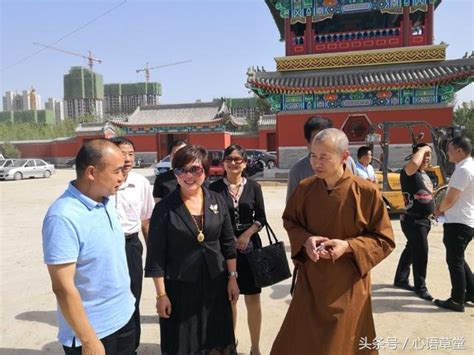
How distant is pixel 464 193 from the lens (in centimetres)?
383

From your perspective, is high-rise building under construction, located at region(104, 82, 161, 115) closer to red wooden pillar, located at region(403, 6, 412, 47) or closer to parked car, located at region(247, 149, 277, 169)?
parked car, located at region(247, 149, 277, 169)

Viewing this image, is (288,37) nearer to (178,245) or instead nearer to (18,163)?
(178,245)

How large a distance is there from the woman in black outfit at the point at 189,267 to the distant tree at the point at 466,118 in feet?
96.2

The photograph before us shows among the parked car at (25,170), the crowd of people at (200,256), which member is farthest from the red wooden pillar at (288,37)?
the parked car at (25,170)

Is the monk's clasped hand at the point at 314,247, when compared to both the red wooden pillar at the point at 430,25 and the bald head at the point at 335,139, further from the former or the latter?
the red wooden pillar at the point at 430,25

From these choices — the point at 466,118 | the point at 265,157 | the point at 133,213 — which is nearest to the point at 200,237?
the point at 133,213

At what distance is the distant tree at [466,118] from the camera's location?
95.6 ft

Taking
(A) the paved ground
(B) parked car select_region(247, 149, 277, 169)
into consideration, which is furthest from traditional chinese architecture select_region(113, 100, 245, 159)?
(A) the paved ground

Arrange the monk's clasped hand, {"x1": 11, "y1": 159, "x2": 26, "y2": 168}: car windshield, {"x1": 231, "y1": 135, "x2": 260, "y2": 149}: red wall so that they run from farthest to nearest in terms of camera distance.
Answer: {"x1": 231, "y1": 135, "x2": 260, "y2": 149}: red wall
{"x1": 11, "y1": 159, "x2": 26, "y2": 168}: car windshield
the monk's clasped hand

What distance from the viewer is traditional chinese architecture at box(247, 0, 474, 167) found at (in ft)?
52.4

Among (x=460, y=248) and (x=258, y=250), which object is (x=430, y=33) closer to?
(x=460, y=248)

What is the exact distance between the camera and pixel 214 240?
2.59m

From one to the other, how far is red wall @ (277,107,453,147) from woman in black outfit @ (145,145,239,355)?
14851 millimetres

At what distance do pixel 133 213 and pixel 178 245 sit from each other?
2.94 feet
